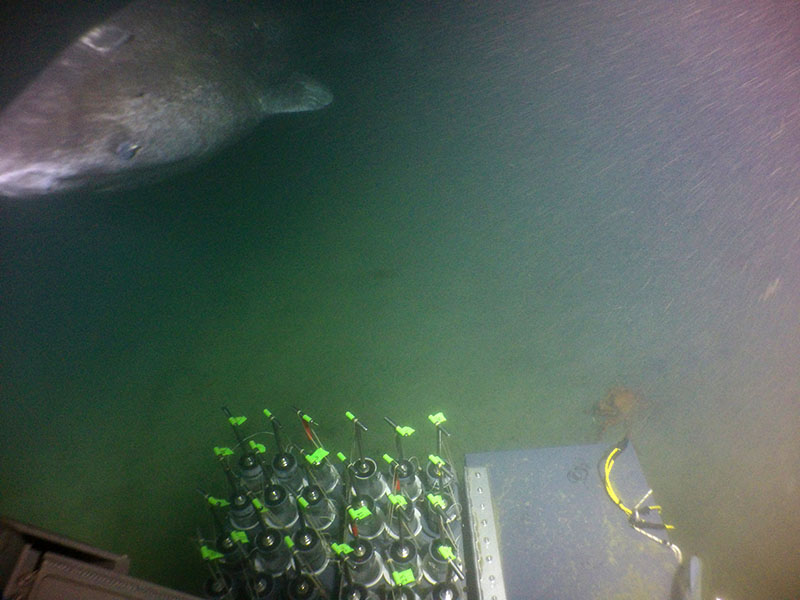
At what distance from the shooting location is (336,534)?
1.31m

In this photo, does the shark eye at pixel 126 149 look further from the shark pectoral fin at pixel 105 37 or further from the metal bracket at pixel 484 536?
the metal bracket at pixel 484 536

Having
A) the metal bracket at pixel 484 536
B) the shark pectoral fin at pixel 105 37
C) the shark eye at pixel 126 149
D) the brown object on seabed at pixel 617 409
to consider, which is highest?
the shark pectoral fin at pixel 105 37

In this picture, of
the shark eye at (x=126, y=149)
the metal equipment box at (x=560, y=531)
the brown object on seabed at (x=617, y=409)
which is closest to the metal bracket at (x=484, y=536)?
the metal equipment box at (x=560, y=531)

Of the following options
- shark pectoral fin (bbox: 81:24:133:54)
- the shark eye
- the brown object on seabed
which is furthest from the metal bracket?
shark pectoral fin (bbox: 81:24:133:54)

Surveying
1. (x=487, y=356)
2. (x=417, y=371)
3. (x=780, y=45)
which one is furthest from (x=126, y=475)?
(x=780, y=45)

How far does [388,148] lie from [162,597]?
1171 millimetres

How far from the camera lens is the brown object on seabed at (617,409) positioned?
154cm

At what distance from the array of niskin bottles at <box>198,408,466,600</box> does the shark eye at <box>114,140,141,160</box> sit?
0.99m

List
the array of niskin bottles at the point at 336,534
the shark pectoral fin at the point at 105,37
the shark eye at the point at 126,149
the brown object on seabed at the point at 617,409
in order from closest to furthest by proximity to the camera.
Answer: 1. the shark pectoral fin at the point at 105,37
2. the shark eye at the point at 126,149
3. the array of niskin bottles at the point at 336,534
4. the brown object on seabed at the point at 617,409

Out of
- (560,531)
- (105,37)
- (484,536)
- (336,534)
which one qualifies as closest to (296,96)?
(105,37)

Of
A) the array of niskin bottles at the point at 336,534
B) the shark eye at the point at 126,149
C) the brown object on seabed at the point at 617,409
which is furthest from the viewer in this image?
the brown object on seabed at the point at 617,409

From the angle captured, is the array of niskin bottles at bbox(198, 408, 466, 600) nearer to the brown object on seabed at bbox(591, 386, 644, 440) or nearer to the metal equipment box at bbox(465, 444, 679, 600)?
the metal equipment box at bbox(465, 444, 679, 600)

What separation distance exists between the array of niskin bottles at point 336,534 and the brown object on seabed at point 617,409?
71 centimetres

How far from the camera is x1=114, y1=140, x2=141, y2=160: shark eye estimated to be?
2.73 ft
